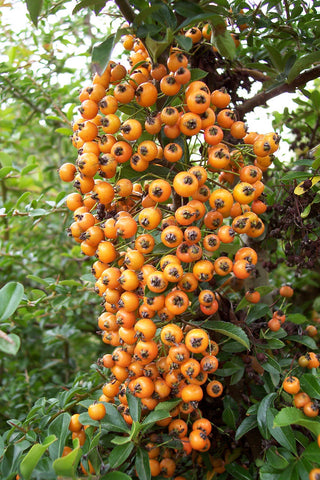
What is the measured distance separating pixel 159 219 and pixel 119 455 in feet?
3.00

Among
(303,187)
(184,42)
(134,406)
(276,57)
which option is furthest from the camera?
(276,57)

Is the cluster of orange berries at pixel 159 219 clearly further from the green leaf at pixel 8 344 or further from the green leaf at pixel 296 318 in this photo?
the green leaf at pixel 296 318

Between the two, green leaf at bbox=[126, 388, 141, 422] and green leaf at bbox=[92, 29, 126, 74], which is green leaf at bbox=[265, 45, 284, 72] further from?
green leaf at bbox=[126, 388, 141, 422]

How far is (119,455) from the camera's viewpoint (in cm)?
143

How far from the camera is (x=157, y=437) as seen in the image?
1600 mm

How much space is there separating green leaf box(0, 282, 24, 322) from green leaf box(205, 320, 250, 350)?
0.78 metres

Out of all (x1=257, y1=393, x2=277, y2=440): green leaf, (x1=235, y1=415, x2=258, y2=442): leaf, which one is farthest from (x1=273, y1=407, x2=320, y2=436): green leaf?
(x1=235, y1=415, x2=258, y2=442): leaf

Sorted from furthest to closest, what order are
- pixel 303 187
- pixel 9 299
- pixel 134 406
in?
pixel 303 187, pixel 134 406, pixel 9 299

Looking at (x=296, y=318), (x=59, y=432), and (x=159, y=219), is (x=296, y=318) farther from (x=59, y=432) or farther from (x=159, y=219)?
(x=59, y=432)

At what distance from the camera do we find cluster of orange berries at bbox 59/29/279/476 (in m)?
1.40

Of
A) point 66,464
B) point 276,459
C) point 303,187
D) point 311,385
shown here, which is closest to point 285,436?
point 276,459

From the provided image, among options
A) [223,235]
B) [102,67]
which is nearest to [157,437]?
[223,235]

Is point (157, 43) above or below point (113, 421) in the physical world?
above

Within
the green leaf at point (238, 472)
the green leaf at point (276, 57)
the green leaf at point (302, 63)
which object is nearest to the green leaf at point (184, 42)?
the green leaf at point (302, 63)
